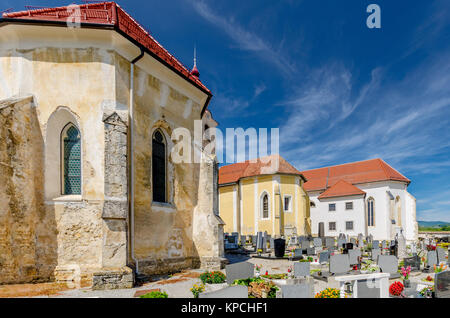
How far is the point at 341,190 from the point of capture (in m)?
36.8

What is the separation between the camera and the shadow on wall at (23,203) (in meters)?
8.01

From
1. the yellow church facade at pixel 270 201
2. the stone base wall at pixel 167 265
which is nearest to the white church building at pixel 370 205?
the yellow church facade at pixel 270 201

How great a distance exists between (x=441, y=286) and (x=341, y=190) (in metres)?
32.0

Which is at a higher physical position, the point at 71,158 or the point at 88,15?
the point at 88,15

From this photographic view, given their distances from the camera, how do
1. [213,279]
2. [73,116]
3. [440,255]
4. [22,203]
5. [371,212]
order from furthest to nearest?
[371,212]
[440,255]
[73,116]
[22,203]
[213,279]

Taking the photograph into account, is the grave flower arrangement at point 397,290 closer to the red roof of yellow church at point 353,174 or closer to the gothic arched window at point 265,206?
the gothic arched window at point 265,206

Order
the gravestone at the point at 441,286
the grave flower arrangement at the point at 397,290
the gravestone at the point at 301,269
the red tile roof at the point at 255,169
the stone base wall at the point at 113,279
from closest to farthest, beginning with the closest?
the gravestone at the point at 441,286
the grave flower arrangement at the point at 397,290
the stone base wall at the point at 113,279
the gravestone at the point at 301,269
the red tile roof at the point at 255,169

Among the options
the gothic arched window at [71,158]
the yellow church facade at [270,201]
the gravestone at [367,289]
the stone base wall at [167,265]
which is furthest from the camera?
the yellow church facade at [270,201]

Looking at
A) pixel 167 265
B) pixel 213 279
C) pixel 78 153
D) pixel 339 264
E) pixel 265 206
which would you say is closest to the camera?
pixel 213 279

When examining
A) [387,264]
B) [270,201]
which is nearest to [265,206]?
[270,201]

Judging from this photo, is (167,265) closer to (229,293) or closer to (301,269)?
(301,269)

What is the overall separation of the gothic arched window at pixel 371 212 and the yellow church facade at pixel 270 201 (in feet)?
25.4

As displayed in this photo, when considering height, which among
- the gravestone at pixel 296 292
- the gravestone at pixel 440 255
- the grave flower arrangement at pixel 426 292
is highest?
the gravestone at pixel 296 292

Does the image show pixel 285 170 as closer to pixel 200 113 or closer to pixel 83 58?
pixel 200 113
